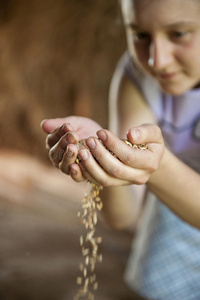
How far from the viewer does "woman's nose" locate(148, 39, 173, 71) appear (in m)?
0.98

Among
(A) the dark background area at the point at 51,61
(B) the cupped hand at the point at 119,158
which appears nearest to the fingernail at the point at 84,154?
(B) the cupped hand at the point at 119,158

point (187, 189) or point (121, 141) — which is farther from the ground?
point (121, 141)

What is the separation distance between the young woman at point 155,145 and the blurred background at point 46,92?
1.13m

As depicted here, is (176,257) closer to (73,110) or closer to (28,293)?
(28,293)

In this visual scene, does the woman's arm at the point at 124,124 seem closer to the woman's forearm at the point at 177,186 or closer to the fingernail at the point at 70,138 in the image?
the woman's forearm at the point at 177,186

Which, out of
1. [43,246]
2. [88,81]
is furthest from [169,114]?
[88,81]

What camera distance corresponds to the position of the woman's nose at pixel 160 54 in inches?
38.7

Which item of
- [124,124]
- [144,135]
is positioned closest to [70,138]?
[144,135]

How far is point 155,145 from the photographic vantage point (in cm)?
77

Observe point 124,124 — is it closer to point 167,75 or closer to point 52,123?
point 167,75

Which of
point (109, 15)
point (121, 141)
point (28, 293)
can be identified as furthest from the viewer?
point (109, 15)

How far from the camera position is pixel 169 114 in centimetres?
126

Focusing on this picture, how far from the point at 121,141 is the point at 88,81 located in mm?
2271

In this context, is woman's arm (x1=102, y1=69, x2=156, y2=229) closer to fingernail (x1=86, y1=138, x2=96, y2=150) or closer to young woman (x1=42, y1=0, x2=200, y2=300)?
young woman (x1=42, y1=0, x2=200, y2=300)
